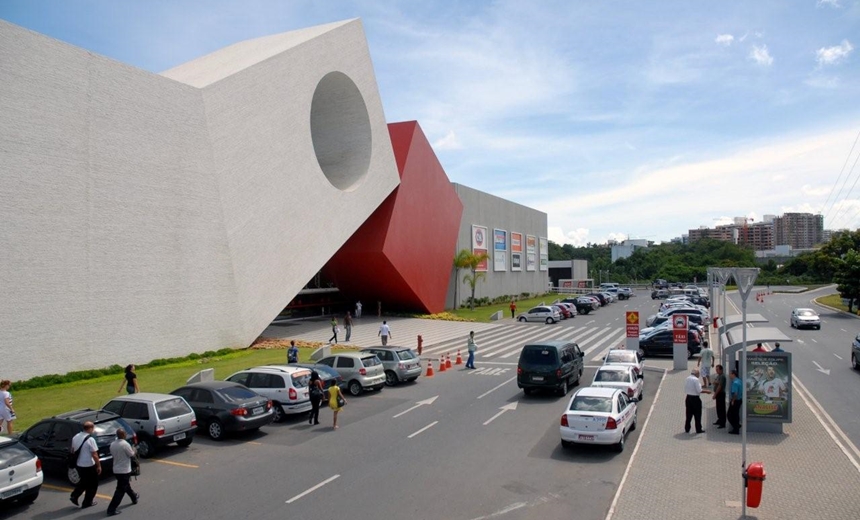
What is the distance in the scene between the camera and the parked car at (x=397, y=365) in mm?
21766

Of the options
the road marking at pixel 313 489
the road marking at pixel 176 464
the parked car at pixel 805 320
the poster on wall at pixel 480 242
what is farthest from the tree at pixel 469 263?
the road marking at pixel 313 489

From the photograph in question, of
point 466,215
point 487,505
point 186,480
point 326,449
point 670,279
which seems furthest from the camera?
point 670,279

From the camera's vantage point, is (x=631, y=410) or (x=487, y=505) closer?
(x=487, y=505)

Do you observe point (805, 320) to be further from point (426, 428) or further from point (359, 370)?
point (426, 428)

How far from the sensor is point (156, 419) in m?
13.2

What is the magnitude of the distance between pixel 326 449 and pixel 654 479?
275 inches

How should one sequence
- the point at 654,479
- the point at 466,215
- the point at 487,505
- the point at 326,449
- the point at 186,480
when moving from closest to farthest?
the point at 487,505 → the point at 654,479 → the point at 186,480 → the point at 326,449 → the point at 466,215

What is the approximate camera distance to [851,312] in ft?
163

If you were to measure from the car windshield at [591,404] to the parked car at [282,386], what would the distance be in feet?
24.9

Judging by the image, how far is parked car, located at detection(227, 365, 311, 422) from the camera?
658 inches

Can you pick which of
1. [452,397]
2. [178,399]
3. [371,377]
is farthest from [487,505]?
[371,377]

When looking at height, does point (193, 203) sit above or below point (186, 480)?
above

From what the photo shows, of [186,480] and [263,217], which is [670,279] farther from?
[186,480]

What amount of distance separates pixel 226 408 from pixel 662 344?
20629 mm
